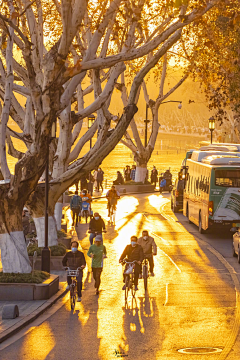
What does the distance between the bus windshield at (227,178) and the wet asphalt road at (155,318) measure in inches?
134

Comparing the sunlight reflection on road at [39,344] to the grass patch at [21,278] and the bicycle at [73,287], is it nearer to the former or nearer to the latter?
the bicycle at [73,287]

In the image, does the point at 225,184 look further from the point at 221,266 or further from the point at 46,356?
the point at 46,356

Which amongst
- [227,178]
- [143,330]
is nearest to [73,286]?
[143,330]

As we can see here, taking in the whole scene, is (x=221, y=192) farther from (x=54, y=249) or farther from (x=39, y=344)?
(x=39, y=344)

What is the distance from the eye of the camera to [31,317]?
46.0 feet

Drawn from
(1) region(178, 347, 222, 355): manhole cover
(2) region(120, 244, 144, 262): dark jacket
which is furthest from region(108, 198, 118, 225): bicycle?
(1) region(178, 347, 222, 355): manhole cover

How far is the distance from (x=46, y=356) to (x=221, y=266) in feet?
35.7

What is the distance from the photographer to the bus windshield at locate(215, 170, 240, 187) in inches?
1050

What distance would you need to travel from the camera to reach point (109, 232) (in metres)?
28.7

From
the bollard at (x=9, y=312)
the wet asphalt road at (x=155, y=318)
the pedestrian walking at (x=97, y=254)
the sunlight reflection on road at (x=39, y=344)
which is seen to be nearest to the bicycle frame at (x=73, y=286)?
the wet asphalt road at (x=155, y=318)

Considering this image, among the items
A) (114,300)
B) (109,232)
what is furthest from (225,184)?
(114,300)

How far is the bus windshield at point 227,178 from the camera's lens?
2667 centimetres

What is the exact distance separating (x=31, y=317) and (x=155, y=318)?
2624mm

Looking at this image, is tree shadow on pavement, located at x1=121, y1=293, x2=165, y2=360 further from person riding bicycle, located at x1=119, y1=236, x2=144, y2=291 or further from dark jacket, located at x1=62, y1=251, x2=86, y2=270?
dark jacket, located at x1=62, y1=251, x2=86, y2=270
